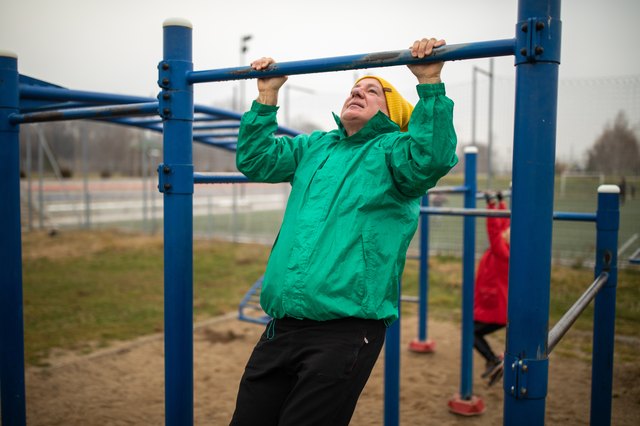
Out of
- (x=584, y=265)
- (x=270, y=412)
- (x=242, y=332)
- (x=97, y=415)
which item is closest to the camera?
(x=270, y=412)

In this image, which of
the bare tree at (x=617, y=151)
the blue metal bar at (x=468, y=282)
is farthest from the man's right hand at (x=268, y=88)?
the bare tree at (x=617, y=151)

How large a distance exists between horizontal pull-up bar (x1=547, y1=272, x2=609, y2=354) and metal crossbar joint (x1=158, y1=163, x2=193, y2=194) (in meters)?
1.10

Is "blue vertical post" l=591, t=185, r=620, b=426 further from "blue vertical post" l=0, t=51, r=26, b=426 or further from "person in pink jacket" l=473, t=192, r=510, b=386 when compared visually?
"blue vertical post" l=0, t=51, r=26, b=426

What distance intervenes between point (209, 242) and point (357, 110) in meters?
10.0

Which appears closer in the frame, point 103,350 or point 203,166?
point 103,350

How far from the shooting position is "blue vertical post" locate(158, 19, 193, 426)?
167 centimetres

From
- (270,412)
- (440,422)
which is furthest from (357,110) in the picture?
(440,422)

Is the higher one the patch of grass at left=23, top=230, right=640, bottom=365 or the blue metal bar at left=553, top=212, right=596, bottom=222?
the blue metal bar at left=553, top=212, right=596, bottom=222

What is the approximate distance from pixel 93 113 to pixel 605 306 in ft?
6.86

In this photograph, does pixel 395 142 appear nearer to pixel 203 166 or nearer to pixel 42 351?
pixel 42 351

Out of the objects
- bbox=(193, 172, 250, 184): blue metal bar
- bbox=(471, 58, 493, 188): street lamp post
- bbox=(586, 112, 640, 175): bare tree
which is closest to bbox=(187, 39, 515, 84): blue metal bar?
bbox=(193, 172, 250, 184): blue metal bar

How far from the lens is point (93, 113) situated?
193 cm

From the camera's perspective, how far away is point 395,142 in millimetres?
1507

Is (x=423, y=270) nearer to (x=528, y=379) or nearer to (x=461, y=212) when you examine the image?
(x=461, y=212)
